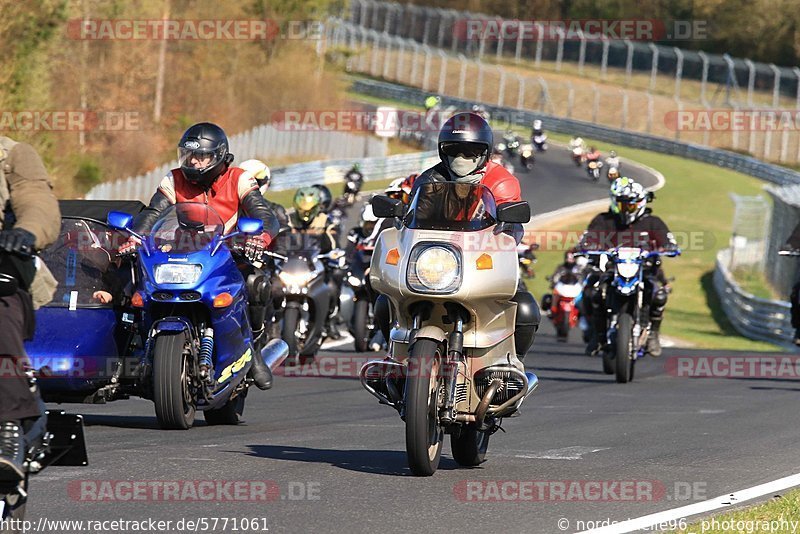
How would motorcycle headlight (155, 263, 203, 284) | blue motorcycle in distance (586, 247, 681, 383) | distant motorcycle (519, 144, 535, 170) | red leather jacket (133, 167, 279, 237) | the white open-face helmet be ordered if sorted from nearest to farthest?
motorcycle headlight (155, 263, 203, 284) < red leather jacket (133, 167, 279, 237) < the white open-face helmet < blue motorcycle in distance (586, 247, 681, 383) < distant motorcycle (519, 144, 535, 170)

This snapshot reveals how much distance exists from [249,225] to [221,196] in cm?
106

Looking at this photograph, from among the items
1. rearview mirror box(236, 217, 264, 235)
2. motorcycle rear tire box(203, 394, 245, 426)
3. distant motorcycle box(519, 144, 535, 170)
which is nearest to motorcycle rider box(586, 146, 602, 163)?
distant motorcycle box(519, 144, 535, 170)

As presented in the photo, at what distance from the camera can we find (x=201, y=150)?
10766mm

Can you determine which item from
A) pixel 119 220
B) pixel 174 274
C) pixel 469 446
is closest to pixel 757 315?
pixel 174 274

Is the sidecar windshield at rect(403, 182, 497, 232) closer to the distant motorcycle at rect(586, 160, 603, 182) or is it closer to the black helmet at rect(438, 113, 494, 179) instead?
the black helmet at rect(438, 113, 494, 179)

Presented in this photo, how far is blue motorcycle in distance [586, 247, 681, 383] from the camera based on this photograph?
16.3m

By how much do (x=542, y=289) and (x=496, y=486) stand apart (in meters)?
28.6

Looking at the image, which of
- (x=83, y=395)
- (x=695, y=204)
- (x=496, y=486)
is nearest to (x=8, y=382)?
(x=496, y=486)

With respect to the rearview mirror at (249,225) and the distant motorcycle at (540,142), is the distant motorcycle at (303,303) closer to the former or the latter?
the rearview mirror at (249,225)

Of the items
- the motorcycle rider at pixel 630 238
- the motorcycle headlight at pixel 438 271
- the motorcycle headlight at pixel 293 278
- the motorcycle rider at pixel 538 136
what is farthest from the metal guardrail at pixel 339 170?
the motorcycle headlight at pixel 438 271

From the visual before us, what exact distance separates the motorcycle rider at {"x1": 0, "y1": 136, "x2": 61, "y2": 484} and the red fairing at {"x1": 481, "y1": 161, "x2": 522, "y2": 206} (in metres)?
→ 3.18

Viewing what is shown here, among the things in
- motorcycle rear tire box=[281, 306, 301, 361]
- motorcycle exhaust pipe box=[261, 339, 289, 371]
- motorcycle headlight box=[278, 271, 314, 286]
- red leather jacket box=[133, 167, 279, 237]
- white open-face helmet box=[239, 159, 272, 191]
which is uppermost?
red leather jacket box=[133, 167, 279, 237]

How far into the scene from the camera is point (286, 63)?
66.3 meters

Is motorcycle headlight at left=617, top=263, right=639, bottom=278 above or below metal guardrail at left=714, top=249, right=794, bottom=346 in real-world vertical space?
above
